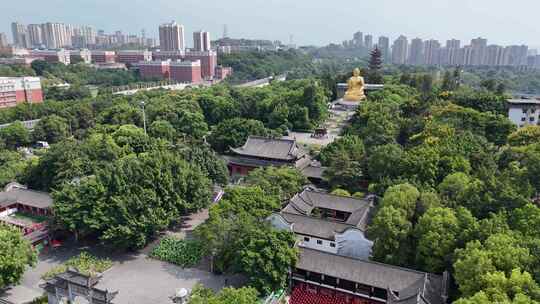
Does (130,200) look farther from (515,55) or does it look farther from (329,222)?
(515,55)

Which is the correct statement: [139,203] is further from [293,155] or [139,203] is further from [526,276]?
[526,276]

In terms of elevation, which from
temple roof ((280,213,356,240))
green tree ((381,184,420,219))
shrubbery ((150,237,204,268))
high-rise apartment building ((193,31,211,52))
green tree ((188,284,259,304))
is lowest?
shrubbery ((150,237,204,268))

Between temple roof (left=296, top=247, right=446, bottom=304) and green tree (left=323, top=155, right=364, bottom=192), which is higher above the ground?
green tree (left=323, top=155, right=364, bottom=192)

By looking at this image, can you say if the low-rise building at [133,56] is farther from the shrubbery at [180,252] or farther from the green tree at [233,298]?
the green tree at [233,298]

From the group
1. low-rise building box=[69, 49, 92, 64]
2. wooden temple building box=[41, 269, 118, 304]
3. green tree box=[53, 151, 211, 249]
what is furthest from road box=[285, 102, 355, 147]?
low-rise building box=[69, 49, 92, 64]

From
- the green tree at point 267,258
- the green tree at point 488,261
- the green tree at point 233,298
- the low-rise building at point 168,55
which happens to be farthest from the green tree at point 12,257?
the low-rise building at point 168,55

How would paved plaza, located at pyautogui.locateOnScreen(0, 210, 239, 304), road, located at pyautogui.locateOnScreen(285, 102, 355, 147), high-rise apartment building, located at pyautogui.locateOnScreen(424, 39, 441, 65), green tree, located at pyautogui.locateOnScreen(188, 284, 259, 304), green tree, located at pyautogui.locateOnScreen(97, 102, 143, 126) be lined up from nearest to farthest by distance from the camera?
green tree, located at pyautogui.locateOnScreen(188, 284, 259, 304) → paved plaza, located at pyautogui.locateOnScreen(0, 210, 239, 304) → road, located at pyautogui.locateOnScreen(285, 102, 355, 147) → green tree, located at pyautogui.locateOnScreen(97, 102, 143, 126) → high-rise apartment building, located at pyautogui.locateOnScreen(424, 39, 441, 65)

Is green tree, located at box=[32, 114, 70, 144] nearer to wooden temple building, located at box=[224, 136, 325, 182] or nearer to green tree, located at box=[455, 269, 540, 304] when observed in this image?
wooden temple building, located at box=[224, 136, 325, 182]
